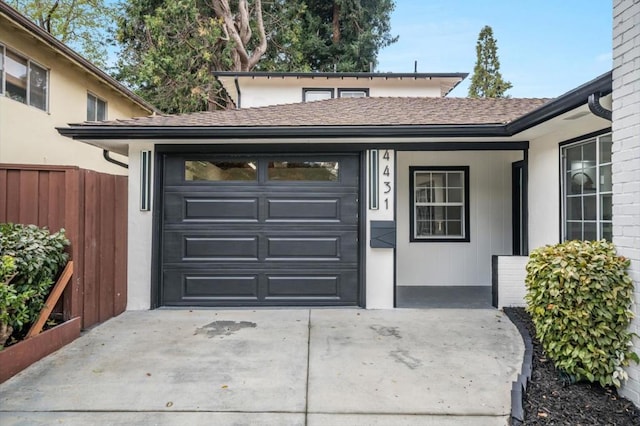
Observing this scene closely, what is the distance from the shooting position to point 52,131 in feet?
28.1

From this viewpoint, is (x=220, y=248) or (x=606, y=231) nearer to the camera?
(x=606, y=231)

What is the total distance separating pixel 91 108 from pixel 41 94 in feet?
Answer: 6.62

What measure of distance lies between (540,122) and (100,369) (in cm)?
556

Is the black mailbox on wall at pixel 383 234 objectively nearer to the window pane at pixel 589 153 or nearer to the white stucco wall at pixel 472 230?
the white stucco wall at pixel 472 230

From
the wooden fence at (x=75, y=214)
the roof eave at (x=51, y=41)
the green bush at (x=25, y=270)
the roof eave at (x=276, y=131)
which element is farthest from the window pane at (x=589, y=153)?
the roof eave at (x=51, y=41)

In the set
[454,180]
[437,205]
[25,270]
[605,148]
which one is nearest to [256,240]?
[25,270]

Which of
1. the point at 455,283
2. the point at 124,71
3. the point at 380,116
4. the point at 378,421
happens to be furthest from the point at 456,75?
the point at 124,71

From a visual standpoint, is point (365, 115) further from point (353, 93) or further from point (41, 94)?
point (41, 94)

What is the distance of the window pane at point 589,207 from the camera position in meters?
4.79

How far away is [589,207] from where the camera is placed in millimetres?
4875

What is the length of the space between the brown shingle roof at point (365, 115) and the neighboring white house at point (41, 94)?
10.1 feet

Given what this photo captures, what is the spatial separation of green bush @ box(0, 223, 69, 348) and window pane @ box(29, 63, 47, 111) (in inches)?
204

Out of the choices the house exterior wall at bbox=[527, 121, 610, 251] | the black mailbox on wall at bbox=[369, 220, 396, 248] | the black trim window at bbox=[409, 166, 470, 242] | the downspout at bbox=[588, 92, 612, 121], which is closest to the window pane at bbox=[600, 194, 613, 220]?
the house exterior wall at bbox=[527, 121, 610, 251]

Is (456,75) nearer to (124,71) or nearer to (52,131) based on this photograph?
(52,131)
